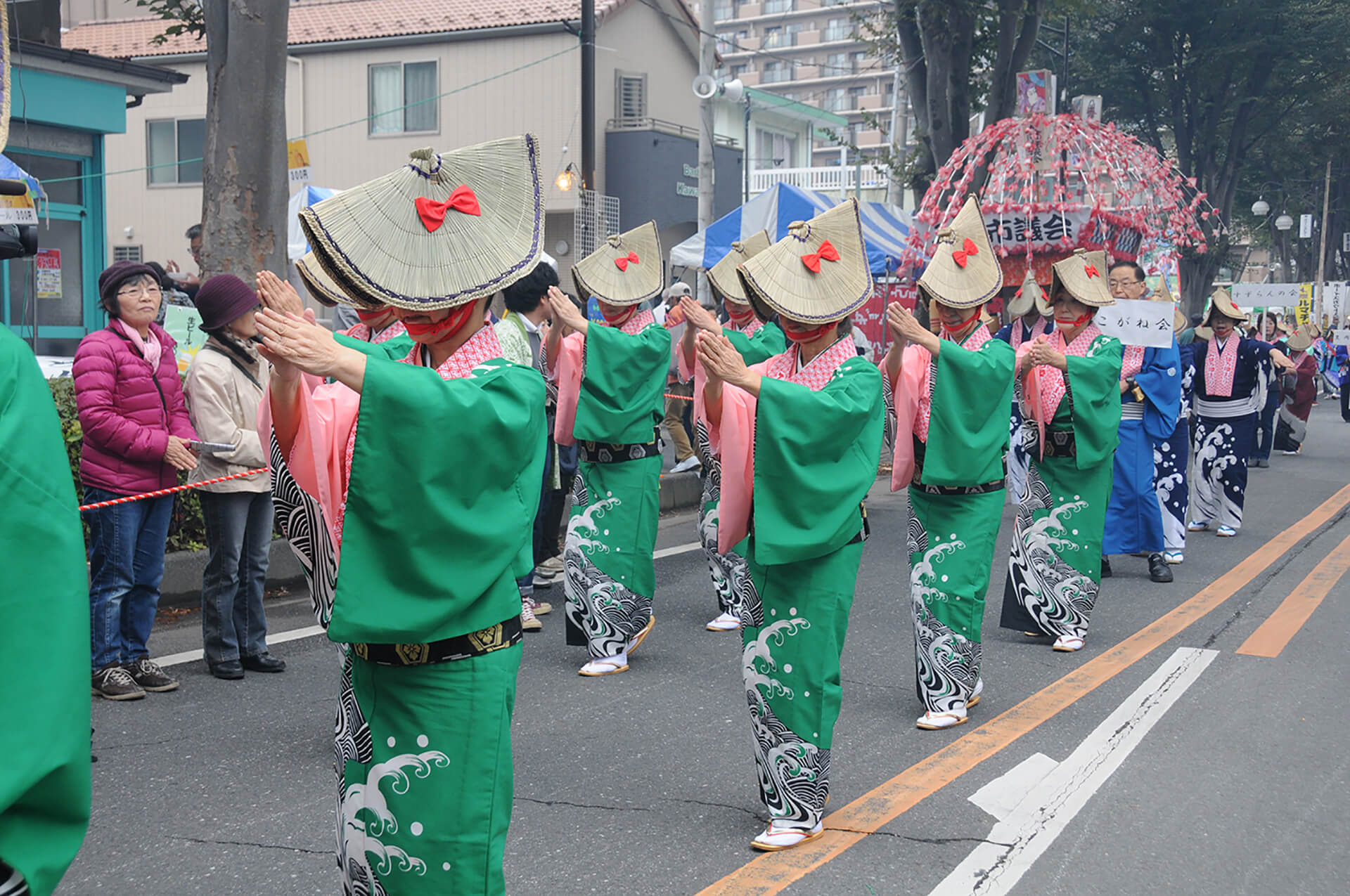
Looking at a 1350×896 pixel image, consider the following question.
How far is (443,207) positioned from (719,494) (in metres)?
4.31

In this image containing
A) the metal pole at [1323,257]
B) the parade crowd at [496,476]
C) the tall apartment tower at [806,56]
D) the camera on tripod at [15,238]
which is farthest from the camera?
the tall apartment tower at [806,56]

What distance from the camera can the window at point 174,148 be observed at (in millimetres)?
25141

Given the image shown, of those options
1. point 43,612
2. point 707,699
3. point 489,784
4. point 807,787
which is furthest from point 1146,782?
point 43,612

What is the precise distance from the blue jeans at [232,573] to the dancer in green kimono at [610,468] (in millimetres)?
1443

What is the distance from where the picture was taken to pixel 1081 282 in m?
6.47

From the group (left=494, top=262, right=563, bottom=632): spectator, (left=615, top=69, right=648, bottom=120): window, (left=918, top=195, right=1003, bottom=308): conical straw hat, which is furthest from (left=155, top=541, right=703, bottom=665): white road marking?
(left=615, top=69, right=648, bottom=120): window

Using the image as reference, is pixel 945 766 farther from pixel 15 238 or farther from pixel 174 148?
pixel 174 148

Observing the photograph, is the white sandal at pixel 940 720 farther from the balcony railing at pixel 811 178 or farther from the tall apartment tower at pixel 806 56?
the tall apartment tower at pixel 806 56

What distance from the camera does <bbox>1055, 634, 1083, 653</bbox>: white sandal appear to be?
6512mm

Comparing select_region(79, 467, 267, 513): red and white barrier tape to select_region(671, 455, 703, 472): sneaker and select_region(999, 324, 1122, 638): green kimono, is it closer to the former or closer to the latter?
select_region(999, 324, 1122, 638): green kimono

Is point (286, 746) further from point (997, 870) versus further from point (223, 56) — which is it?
point (223, 56)

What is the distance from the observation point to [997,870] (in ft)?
12.3

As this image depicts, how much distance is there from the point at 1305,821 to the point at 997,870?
4.00 ft

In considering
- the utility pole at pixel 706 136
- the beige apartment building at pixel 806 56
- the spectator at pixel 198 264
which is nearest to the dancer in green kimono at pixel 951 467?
the spectator at pixel 198 264
